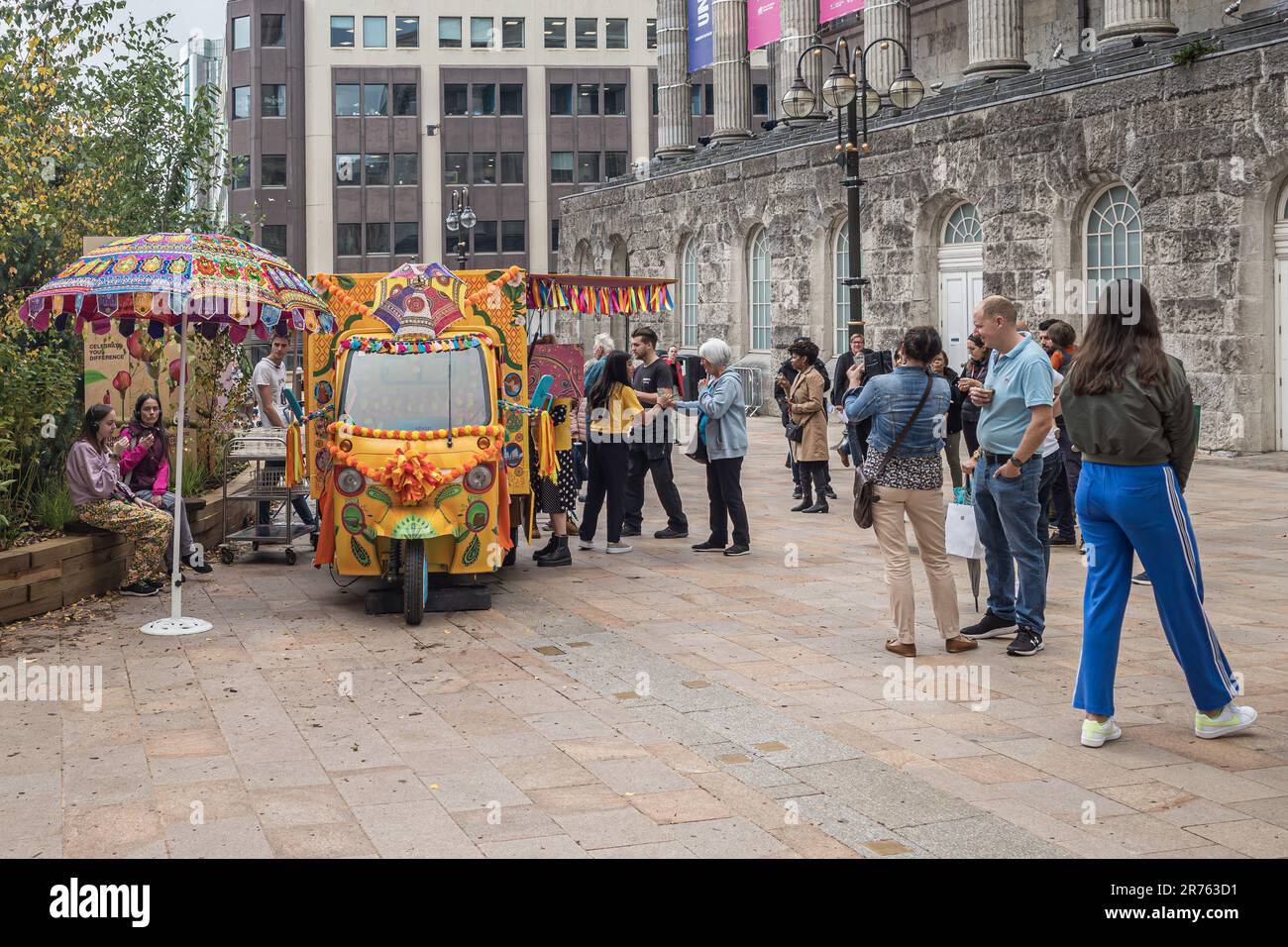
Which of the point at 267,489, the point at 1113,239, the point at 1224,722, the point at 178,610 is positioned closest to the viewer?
the point at 1224,722

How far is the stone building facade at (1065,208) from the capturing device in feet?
67.7

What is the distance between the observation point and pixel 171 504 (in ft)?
39.4

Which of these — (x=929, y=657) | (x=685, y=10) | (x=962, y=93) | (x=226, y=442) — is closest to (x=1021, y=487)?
(x=929, y=657)

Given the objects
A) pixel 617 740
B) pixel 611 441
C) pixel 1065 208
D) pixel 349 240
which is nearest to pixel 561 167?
pixel 349 240

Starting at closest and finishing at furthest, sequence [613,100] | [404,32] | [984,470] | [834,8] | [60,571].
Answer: [984,470], [60,571], [834,8], [404,32], [613,100]

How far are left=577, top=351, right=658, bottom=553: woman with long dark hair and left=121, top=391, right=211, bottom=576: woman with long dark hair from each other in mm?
3497

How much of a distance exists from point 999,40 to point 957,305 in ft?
17.7

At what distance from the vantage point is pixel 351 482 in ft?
34.0

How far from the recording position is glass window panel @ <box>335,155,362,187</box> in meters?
72.2

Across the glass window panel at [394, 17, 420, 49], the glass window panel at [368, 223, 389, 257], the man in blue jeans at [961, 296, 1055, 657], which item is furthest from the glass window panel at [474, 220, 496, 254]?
the man in blue jeans at [961, 296, 1055, 657]

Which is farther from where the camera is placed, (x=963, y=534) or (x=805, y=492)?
(x=805, y=492)

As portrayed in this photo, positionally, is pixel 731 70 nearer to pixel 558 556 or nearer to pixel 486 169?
pixel 558 556

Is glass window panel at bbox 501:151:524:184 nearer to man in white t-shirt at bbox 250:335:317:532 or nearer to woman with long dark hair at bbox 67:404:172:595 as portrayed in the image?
man in white t-shirt at bbox 250:335:317:532

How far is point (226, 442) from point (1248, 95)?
1421cm
